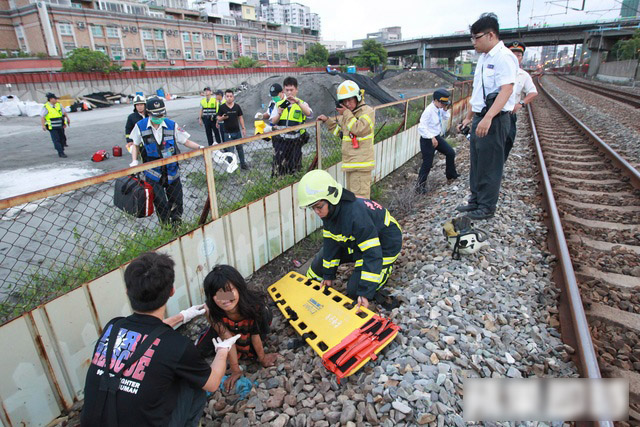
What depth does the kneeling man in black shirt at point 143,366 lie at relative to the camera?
1.77 m

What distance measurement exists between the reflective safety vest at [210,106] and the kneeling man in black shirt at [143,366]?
808 cm

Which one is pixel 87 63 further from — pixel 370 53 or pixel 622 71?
pixel 622 71

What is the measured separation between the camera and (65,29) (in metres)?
49.3

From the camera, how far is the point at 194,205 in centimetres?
624

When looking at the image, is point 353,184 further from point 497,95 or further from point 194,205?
point 194,205

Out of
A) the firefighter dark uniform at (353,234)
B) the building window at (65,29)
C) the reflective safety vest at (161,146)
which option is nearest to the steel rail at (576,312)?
the firefighter dark uniform at (353,234)

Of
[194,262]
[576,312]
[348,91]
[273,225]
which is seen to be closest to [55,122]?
[273,225]

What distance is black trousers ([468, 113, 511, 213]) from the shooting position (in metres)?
4.15

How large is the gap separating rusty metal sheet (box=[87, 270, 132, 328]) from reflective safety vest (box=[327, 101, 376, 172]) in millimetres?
2963

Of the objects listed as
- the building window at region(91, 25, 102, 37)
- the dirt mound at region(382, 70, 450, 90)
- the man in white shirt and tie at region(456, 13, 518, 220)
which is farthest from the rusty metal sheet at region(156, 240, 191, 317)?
the building window at region(91, 25, 102, 37)

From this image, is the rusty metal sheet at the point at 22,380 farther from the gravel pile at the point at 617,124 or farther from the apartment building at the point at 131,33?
the apartment building at the point at 131,33

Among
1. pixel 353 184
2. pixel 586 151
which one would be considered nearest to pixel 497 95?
pixel 353 184

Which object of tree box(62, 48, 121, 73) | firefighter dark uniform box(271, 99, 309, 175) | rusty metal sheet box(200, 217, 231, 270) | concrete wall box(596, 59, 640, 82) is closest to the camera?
rusty metal sheet box(200, 217, 231, 270)

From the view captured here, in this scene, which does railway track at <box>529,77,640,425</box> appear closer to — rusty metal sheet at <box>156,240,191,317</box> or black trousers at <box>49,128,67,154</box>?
rusty metal sheet at <box>156,240,191,317</box>
